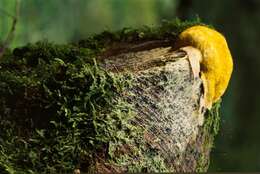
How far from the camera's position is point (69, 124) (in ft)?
2.45

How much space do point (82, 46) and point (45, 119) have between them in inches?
12.9

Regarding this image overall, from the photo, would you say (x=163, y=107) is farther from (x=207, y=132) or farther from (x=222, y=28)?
(x=222, y=28)

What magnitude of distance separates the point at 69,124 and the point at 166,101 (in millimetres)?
103

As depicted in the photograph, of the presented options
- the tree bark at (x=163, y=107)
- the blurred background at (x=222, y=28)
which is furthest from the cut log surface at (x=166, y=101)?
the blurred background at (x=222, y=28)

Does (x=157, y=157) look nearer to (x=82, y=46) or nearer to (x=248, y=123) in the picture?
(x=82, y=46)

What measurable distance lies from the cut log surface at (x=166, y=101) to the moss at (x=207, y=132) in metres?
0.04

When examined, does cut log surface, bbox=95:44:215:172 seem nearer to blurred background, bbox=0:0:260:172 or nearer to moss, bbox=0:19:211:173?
moss, bbox=0:19:211:173

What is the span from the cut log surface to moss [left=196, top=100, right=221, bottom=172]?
4 centimetres

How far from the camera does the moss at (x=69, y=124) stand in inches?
29.2

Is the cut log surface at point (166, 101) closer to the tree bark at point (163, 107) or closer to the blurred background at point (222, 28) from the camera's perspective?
the tree bark at point (163, 107)

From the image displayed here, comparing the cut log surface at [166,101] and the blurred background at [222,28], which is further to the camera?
the blurred background at [222,28]

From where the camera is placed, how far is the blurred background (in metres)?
1.49

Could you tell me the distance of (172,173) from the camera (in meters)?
0.79

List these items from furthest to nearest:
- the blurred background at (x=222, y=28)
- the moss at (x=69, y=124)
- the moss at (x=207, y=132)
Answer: the blurred background at (x=222, y=28) → the moss at (x=207, y=132) → the moss at (x=69, y=124)
